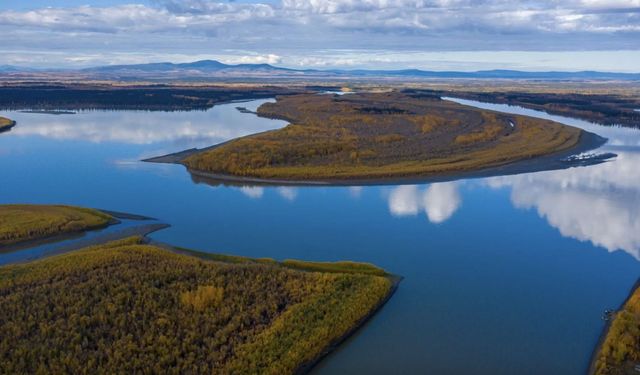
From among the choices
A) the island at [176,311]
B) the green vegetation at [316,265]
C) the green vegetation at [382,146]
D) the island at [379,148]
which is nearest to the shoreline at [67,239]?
the island at [176,311]

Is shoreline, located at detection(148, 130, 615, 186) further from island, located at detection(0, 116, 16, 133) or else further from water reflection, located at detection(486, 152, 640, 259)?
island, located at detection(0, 116, 16, 133)

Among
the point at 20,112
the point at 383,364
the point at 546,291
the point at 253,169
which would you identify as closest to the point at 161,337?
the point at 383,364

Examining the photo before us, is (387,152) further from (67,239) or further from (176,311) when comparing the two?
(176,311)

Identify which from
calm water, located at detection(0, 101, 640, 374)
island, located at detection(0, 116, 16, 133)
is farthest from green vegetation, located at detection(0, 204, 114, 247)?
island, located at detection(0, 116, 16, 133)

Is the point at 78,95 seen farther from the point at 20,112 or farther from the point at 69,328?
the point at 69,328

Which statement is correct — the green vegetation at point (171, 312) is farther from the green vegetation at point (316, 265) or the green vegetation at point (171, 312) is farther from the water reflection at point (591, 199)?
the water reflection at point (591, 199)

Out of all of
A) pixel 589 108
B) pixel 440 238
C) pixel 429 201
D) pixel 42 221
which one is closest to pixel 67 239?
pixel 42 221
